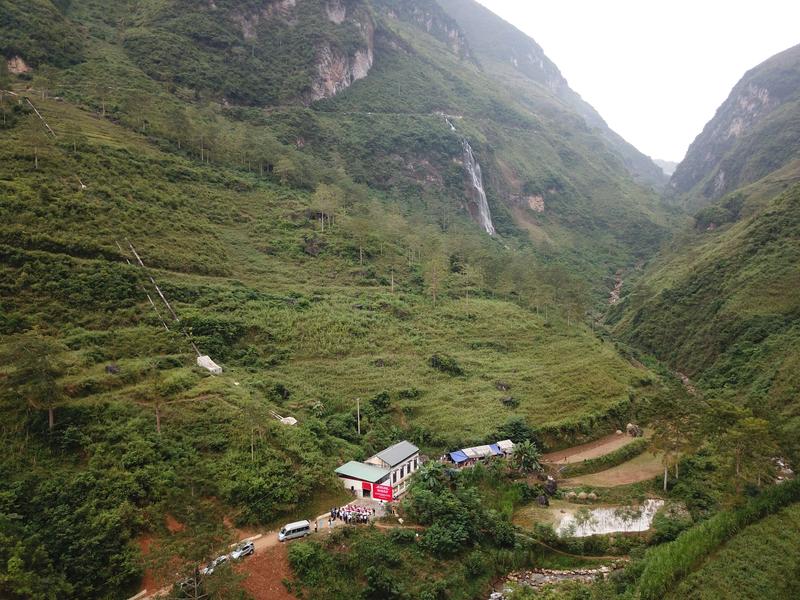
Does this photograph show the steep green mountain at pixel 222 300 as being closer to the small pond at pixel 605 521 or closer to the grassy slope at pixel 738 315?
the small pond at pixel 605 521

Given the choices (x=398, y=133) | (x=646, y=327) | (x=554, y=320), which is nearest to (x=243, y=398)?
(x=554, y=320)

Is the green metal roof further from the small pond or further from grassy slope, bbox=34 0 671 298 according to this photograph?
grassy slope, bbox=34 0 671 298

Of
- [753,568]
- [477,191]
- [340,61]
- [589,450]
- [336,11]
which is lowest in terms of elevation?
[589,450]

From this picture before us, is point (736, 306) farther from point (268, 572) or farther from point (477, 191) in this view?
point (477, 191)

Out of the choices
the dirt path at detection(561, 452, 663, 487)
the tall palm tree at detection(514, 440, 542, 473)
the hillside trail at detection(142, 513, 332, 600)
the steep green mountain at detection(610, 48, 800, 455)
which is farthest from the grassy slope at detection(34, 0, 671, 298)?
the hillside trail at detection(142, 513, 332, 600)

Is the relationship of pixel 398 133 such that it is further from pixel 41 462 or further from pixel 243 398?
pixel 41 462

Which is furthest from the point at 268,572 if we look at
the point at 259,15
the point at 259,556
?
the point at 259,15
